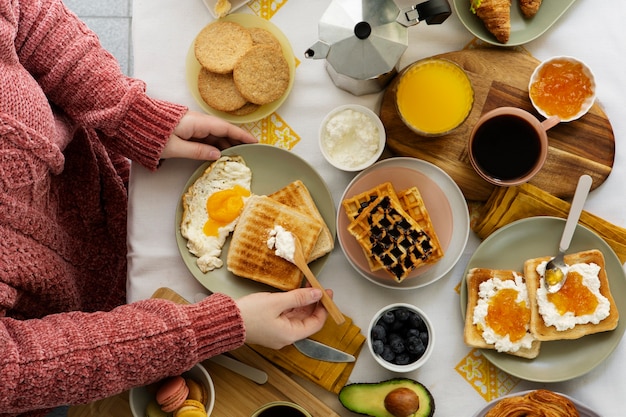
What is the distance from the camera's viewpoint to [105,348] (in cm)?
125

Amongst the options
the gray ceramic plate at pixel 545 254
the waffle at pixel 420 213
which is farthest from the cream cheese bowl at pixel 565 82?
the waffle at pixel 420 213

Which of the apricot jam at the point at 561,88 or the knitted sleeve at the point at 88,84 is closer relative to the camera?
the knitted sleeve at the point at 88,84

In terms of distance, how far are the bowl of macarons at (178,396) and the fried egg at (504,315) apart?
0.64 m

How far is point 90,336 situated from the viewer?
1.24 meters

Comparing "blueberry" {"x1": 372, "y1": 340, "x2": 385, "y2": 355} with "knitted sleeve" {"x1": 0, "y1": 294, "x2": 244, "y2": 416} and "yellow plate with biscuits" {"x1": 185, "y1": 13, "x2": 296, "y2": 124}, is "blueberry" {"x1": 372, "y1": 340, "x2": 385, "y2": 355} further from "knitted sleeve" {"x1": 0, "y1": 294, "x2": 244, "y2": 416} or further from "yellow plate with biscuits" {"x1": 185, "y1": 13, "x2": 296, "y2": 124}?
"yellow plate with biscuits" {"x1": 185, "y1": 13, "x2": 296, "y2": 124}

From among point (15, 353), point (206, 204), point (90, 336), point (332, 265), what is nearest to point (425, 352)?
point (332, 265)

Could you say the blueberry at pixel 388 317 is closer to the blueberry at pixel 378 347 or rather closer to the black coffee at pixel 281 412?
the blueberry at pixel 378 347

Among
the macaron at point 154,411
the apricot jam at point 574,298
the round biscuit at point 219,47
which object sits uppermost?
the round biscuit at point 219,47

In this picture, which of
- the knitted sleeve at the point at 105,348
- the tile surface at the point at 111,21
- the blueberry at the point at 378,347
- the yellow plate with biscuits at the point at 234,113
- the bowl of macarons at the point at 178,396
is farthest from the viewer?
the tile surface at the point at 111,21

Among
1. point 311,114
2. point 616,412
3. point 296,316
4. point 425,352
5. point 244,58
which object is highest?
point 244,58

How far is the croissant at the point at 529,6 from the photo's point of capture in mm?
1461

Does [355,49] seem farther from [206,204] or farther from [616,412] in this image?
[616,412]

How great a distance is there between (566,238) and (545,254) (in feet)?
0.24

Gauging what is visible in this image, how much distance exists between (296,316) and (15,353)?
2.01ft
